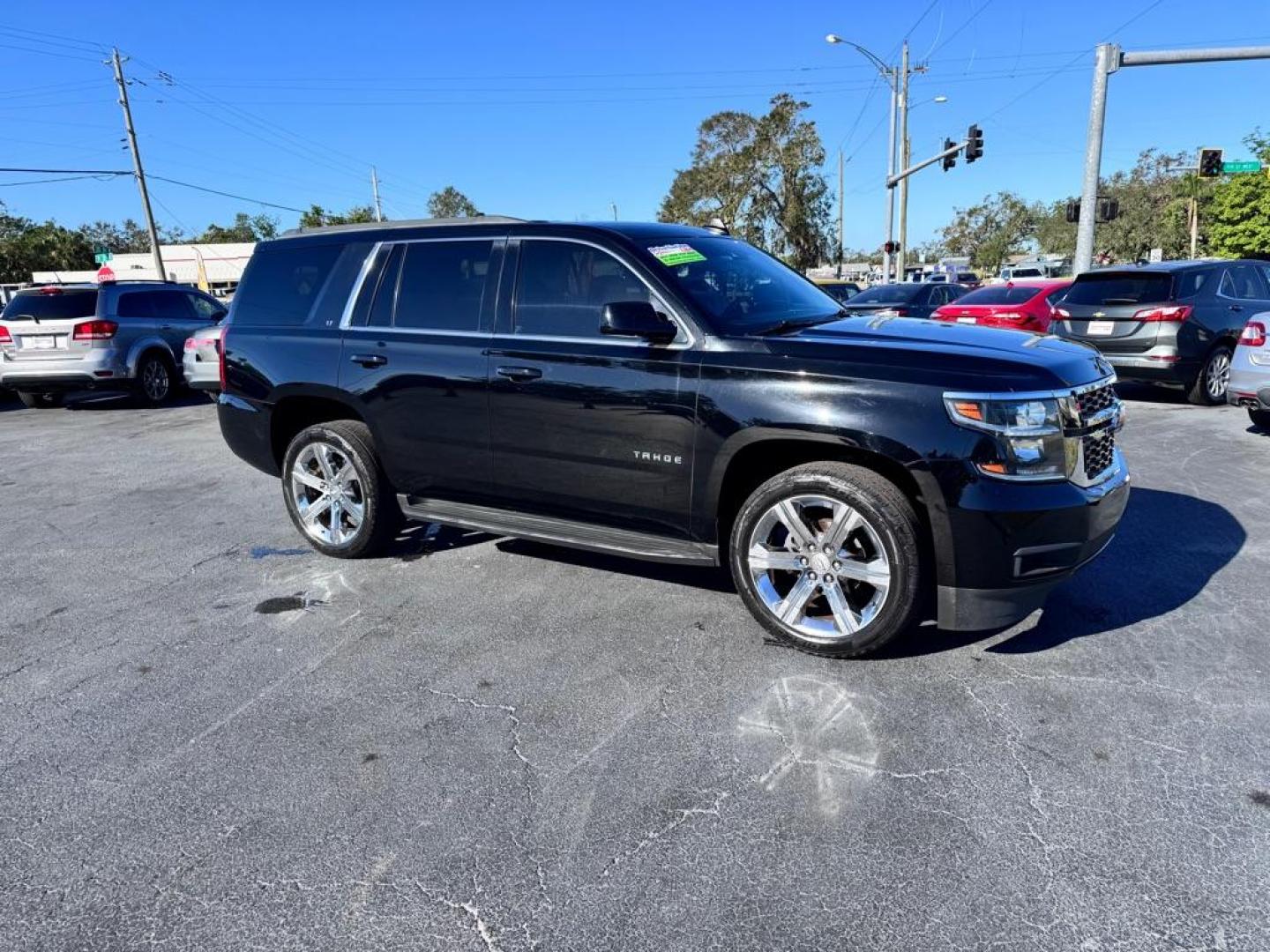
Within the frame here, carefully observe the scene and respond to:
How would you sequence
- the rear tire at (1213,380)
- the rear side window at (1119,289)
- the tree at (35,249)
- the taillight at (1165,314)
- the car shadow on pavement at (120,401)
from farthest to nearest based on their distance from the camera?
the tree at (35,249)
the car shadow on pavement at (120,401)
the rear tire at (1213,380)
the rear side window at (1119,289)
the taillight at (1165,314)

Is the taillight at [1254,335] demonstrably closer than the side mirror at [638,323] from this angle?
No

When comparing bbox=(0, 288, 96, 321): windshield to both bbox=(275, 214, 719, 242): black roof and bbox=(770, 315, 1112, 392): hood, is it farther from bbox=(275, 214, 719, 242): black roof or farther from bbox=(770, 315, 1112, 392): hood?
bbox=(770, 315, 1112, 392): hood

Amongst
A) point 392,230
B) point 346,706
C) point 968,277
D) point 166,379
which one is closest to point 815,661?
point 346,706

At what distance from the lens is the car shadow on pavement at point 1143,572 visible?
382 centimetres

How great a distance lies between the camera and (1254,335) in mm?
7305

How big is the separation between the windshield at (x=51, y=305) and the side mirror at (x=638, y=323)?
11.0 meters

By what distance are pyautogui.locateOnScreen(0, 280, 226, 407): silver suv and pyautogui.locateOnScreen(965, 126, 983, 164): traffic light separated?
21402 millimetres

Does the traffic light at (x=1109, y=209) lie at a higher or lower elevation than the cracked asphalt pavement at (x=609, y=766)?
higher

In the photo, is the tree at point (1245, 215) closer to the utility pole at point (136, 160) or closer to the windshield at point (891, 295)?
the windshield at point (891, 295)

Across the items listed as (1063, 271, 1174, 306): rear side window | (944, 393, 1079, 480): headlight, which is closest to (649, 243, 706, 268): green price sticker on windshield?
(944, 393, 1079, 480): headlight

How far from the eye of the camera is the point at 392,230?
4.71 meters

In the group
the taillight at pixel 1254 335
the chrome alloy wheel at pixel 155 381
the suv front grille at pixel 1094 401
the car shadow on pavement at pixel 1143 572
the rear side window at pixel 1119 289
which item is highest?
the rear side window at pixel 1119 289

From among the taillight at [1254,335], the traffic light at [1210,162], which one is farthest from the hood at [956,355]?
the traffic light at [1210,162]

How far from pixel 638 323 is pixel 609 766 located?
1.89m
